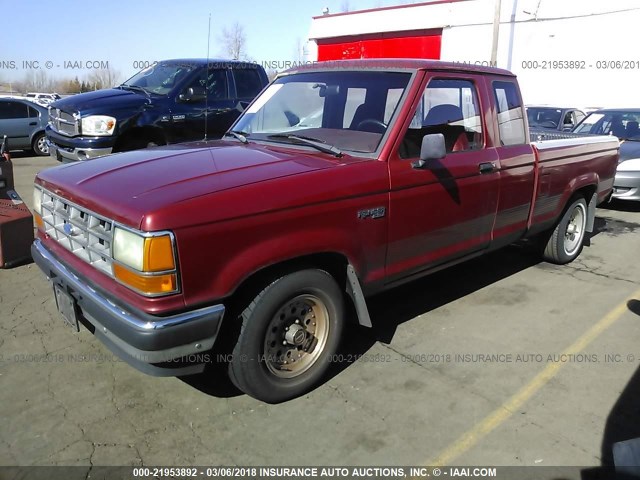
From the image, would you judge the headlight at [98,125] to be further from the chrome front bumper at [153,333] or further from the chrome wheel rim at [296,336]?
the chrome wheel rim at [296,336]

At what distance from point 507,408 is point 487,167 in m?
1.82

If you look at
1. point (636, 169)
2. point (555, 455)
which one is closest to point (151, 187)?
point (555, 455)

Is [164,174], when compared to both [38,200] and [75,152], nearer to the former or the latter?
[38,200]

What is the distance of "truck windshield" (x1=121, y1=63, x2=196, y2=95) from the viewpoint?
27.1 feet

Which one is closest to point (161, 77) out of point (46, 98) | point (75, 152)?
point (75, 152)

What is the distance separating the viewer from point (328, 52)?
30391 mm

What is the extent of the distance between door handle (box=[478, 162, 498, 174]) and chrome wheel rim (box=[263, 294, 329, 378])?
Answer: 67.7 inches

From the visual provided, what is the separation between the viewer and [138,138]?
7809 millimetres

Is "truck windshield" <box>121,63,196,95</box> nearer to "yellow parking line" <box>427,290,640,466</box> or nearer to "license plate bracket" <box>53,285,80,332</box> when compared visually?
"license plate bracket" <box>53,285,80,332</box>

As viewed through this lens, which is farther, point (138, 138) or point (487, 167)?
point (138, 138)

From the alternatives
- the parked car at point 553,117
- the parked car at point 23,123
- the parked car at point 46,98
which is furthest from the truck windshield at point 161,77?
the parked car at point 46,98

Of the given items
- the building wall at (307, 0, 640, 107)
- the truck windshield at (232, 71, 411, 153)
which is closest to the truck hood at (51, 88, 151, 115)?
the truck windshield at (232, 71, 411, 153)

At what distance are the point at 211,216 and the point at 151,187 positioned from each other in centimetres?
41

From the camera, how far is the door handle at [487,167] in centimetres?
398
